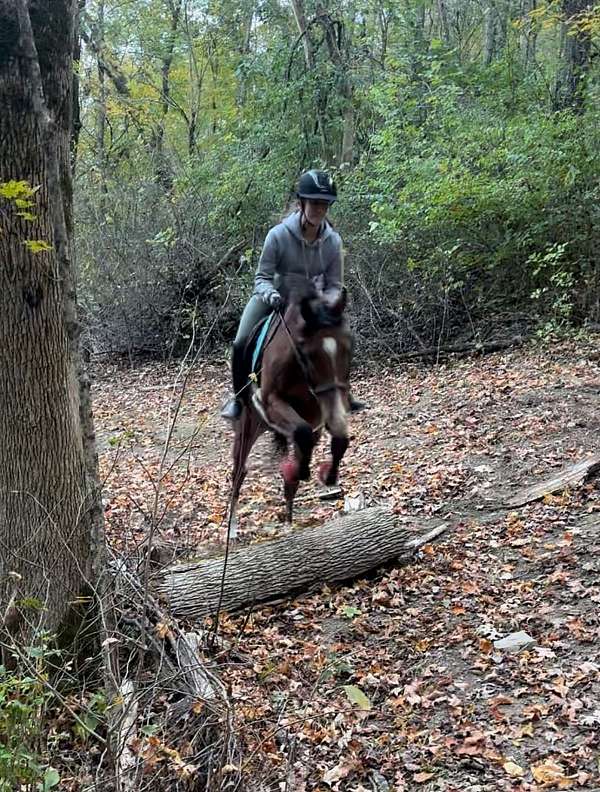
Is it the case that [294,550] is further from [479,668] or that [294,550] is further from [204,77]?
[204,77]

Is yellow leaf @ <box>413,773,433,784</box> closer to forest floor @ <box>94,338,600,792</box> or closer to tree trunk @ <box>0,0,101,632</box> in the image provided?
forest floor @ <box>94,338,600,792</box>

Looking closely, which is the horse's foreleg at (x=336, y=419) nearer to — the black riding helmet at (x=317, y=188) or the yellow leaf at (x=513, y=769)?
the black riding helmet at (x=317, y=188)

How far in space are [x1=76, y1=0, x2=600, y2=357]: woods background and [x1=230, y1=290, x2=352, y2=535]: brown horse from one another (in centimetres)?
510

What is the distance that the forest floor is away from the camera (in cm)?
422

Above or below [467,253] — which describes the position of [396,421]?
below

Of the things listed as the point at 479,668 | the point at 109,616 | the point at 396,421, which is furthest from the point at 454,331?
the point at 109,616

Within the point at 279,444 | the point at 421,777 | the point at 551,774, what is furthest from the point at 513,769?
the point at 279,444

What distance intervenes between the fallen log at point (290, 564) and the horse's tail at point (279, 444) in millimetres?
783

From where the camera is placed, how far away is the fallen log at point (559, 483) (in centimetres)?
724

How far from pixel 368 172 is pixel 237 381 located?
10.1 metres

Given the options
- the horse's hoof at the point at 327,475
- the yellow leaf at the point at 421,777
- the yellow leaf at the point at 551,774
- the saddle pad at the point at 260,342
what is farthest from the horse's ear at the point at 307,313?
the yellow leaf at the point at 551,774

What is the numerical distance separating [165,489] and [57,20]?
17.2ft

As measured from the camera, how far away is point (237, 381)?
707 cm

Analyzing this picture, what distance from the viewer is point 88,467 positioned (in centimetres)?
431
